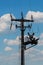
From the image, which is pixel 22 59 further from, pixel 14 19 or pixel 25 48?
pixel 14 19

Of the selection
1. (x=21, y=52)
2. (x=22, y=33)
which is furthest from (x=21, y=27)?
(x=21, y=52)

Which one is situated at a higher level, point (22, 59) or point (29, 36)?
point (29, 36)

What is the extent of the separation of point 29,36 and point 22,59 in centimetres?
328

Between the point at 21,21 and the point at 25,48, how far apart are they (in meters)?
3.98

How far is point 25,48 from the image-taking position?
3872cm

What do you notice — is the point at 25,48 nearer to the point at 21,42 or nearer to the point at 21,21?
the point at 21,42

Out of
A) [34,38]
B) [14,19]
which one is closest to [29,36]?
[34,38]

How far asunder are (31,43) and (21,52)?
1959 millimetres

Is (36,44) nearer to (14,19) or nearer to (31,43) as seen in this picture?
(31,43)

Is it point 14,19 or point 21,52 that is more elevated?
point 14,19

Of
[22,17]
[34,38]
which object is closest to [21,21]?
[22,17]

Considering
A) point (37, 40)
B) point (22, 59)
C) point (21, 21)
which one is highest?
point (21, 21)

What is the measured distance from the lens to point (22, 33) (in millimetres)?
38375

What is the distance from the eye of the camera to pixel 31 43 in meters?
38.5
